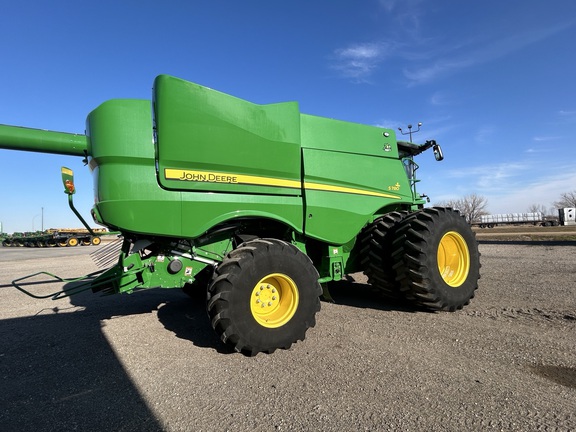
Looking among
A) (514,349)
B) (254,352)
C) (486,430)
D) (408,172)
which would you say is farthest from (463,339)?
(408,172)

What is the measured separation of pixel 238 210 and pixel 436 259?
2913mm

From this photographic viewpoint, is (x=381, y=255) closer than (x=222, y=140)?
No

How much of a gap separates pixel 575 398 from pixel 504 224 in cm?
8013

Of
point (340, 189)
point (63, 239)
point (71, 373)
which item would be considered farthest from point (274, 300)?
point (63, 239)

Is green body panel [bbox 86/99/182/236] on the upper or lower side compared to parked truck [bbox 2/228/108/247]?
upper

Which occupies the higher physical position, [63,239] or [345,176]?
[345,176]

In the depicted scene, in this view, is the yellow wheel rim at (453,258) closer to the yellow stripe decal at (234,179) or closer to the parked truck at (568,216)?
the yellow stripe decal at (234,179)

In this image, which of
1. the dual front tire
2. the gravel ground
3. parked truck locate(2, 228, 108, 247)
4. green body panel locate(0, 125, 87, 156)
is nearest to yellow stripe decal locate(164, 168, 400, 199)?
the dual front tire

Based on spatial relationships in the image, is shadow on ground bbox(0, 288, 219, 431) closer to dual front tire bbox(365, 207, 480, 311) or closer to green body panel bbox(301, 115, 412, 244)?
green body panel bbox(301, 115, 412, 244)

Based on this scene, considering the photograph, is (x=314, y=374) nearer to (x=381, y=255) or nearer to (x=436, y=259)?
(x=381, y=255)

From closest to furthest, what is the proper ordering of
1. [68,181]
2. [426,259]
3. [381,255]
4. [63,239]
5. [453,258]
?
[68,181]
[426,259]
[381,255]
[453,258]
[63,239]

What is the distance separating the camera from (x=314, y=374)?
307 cm

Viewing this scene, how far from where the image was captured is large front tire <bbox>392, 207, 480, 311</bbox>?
468cm

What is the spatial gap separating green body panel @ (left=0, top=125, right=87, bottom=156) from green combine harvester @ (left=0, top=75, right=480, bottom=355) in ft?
0.04
